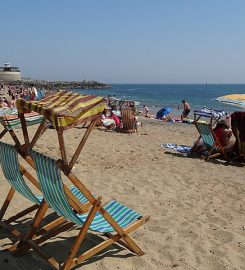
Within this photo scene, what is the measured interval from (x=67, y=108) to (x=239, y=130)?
579cm

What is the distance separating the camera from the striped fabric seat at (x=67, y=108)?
2795mm

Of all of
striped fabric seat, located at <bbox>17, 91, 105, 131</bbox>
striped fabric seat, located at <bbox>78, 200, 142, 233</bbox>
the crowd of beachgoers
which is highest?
striped fabric seat, located at <bbox>17, 91, 105, 131</bbox>

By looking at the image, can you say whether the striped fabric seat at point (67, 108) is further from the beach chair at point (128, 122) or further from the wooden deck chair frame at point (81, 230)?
the beach chair at point (128, 122)

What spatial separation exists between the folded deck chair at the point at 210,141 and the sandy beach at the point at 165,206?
0.29 meters

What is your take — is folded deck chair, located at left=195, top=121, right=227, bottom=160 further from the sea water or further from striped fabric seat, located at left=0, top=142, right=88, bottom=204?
striped fabric seat, located at left=0, top=142, right=88, bottom=204

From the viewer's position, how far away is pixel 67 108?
2.91 meters

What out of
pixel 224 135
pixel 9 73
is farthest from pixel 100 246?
pixel 9 73

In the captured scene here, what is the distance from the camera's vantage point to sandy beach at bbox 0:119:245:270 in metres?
3.42

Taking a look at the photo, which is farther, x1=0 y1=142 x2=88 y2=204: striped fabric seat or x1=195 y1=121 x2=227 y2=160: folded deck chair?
x1=195 y1=121 x2=227 y2=160: folded deck chair

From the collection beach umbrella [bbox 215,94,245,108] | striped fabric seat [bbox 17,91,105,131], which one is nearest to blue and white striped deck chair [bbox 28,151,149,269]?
striped fabric seat [bbox 17,91,105,131]

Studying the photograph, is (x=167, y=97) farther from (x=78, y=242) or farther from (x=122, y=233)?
(x=78, y=242)

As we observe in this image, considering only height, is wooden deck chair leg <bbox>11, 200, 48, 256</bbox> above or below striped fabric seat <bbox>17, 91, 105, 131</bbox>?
below

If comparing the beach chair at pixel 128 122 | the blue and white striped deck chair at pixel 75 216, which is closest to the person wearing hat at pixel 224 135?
the beach chair at pixel 128 122

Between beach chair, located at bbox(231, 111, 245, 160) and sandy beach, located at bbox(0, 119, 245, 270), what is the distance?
1.38ft
